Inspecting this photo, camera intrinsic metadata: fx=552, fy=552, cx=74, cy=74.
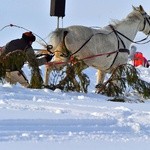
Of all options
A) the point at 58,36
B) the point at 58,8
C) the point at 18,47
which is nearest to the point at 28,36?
the point at 18,47

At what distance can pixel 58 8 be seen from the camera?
37.4 feet

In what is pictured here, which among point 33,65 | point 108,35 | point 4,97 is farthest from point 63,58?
point 4,97

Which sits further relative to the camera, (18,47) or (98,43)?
(98,43)

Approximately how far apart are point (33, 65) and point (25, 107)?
3393 millimetres

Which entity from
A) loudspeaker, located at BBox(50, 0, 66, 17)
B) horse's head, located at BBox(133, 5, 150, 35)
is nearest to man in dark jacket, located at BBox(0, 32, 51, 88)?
loudspeaker, located at BBox(50, 0, 66, 17)

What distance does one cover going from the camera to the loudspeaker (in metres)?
11.4

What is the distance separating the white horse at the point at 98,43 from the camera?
33.1 ft

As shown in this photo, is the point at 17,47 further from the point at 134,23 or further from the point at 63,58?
the point at 134,23

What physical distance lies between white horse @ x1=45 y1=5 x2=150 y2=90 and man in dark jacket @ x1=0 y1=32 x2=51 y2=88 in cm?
46

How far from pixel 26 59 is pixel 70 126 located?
4.34 metres

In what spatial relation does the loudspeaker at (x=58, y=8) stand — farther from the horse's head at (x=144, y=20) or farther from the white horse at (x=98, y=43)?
the horse's head at (x=144, y=20)

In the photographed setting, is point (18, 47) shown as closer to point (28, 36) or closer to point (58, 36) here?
point (28, 36)

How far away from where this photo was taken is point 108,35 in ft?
35.0

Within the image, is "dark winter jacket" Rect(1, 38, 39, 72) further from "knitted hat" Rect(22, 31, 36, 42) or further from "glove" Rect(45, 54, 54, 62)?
"glove" Rect(45, 54, 54, 62)
